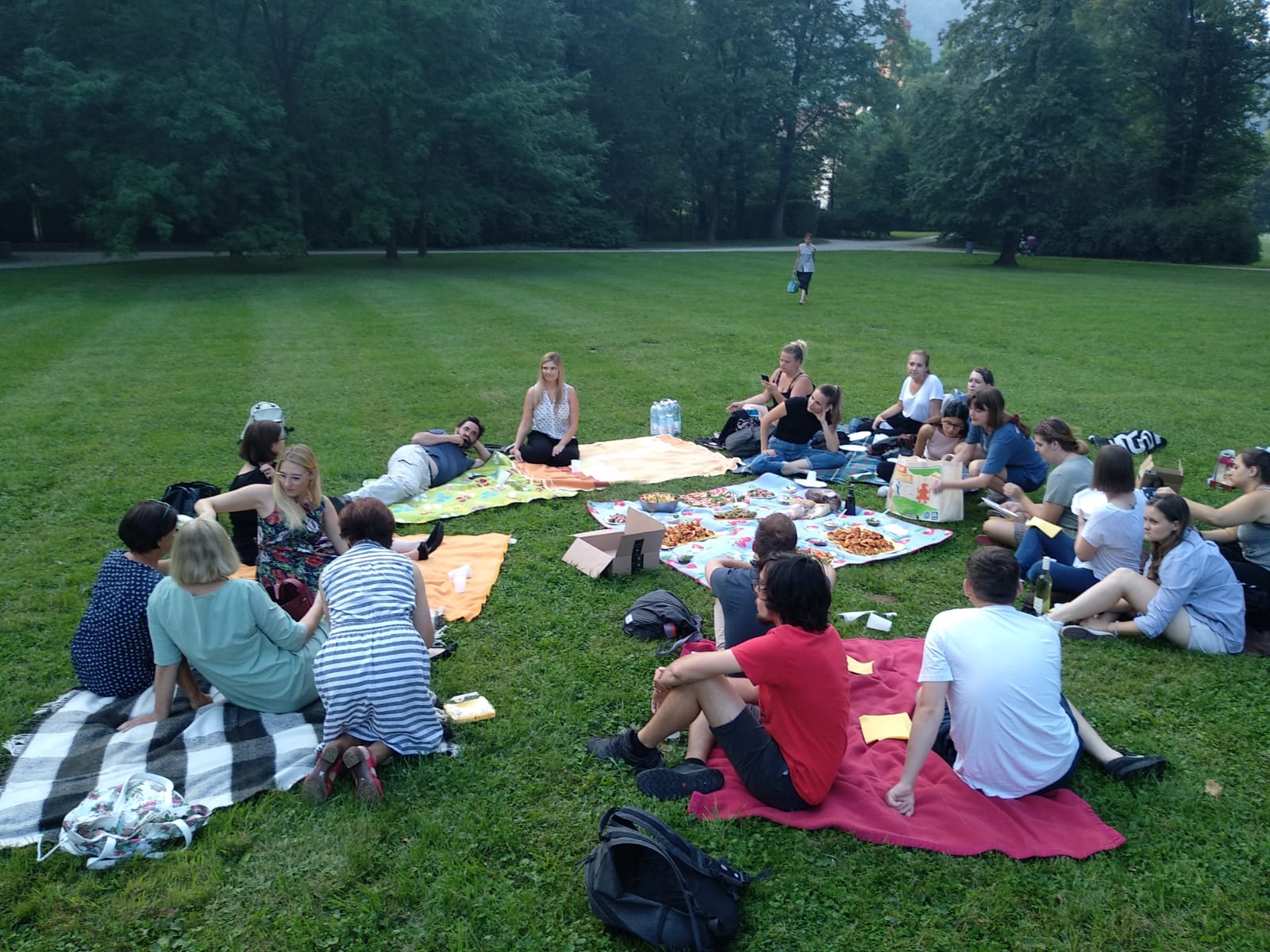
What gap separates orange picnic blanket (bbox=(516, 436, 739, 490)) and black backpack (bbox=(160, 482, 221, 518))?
126 inches

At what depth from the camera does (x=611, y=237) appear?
4353cm

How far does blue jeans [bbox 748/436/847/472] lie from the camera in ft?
31.6

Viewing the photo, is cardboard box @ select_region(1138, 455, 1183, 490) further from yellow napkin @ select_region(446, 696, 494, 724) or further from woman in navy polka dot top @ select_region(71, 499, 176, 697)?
woman in navy polka dot top @ select_region(71, 499, 176, 697)

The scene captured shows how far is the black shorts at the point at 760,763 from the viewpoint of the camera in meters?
4.09

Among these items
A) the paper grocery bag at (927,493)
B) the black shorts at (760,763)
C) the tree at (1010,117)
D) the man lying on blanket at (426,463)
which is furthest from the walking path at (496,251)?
the black shorts at (760,763)

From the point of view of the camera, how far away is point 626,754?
4527mm

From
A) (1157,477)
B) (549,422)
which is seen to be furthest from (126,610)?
(1157,477)

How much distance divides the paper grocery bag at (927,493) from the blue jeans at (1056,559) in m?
1.46

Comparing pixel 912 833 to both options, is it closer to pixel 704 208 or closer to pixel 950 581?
pixel 950 581

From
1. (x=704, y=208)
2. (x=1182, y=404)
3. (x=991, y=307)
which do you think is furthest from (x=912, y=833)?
(x=704, y=208)

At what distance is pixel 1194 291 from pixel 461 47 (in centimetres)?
2527

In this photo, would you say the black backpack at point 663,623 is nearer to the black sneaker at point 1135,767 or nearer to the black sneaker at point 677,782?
the black sneaker at point 677,782

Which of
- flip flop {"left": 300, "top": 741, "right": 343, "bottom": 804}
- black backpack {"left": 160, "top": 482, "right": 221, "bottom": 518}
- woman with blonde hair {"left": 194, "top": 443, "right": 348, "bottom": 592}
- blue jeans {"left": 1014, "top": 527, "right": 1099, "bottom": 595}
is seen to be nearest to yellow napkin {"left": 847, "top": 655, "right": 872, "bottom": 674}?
blue jeans {"left": 1014, "top": 527, "right": 1099, "bottom": 595}

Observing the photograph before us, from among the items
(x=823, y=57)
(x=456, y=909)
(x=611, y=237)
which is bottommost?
(x=456, y=909)
